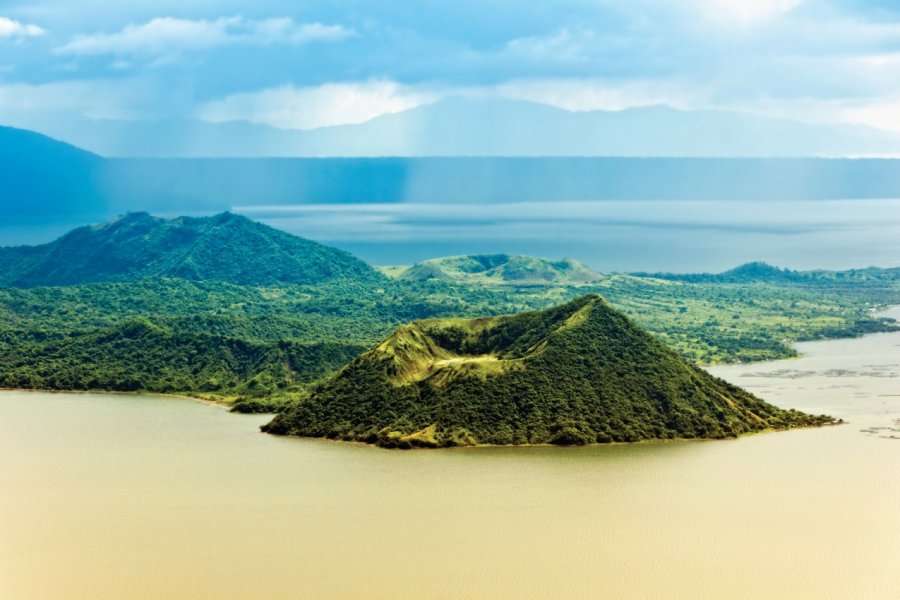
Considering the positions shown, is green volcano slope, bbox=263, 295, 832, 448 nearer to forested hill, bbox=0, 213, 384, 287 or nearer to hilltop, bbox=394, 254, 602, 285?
forested hill, bbox=0, 213, 384, 287

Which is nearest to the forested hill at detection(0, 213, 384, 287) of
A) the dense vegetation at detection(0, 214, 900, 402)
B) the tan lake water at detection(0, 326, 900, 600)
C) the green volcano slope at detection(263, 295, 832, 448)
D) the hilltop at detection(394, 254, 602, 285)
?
the dense vegetation at detection(0, 214, 900, 402)

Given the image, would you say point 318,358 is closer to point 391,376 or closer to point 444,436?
point 391,376

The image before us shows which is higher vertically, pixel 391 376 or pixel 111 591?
pixel 391 376

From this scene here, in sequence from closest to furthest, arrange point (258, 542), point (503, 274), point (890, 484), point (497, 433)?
point (258, 542) < point (890, 484) < point (497, 433) < point (503, 274)

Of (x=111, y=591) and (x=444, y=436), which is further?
(x=444, y=436)

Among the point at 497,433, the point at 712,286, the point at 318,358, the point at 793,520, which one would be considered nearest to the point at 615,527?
the point at 793,520

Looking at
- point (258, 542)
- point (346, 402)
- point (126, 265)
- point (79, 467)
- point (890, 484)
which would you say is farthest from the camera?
point (126, 265)

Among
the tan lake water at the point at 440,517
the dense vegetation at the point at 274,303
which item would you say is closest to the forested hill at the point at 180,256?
the dense vegetation at the point at 274,303
